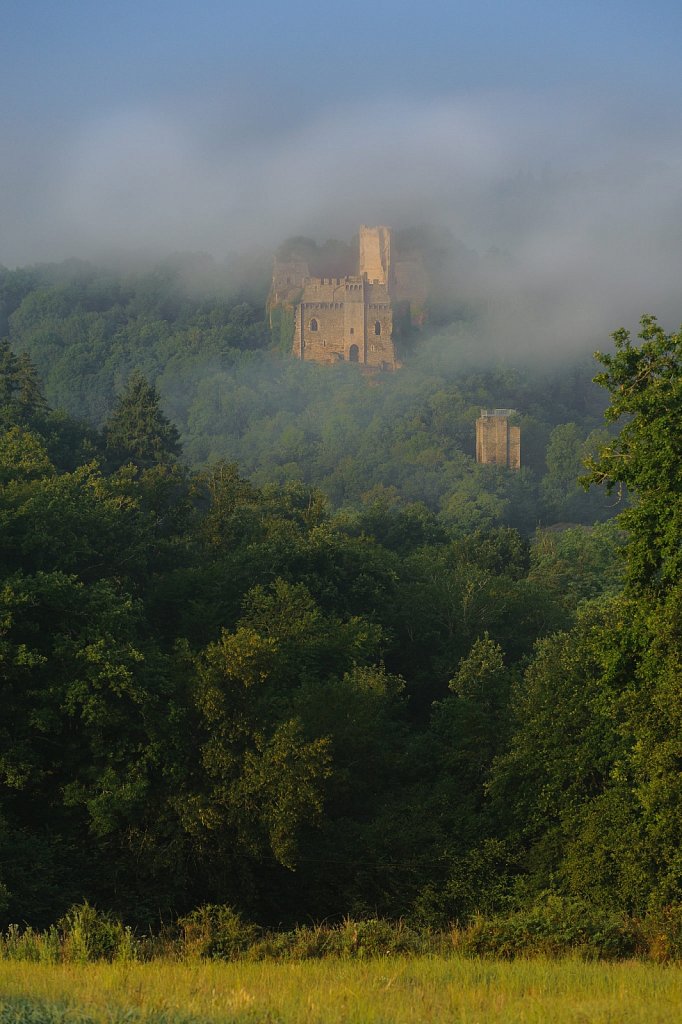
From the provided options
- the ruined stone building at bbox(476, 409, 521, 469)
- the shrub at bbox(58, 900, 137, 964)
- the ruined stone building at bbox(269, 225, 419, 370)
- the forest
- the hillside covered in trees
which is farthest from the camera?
the ruined stone building at bbox(269, 225, 419, 370)

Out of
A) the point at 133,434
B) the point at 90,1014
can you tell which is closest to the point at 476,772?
the point at 90,1014

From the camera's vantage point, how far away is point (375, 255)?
187 metres

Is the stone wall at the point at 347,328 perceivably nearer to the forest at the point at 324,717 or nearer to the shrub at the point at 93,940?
the forest at the point at 324,717

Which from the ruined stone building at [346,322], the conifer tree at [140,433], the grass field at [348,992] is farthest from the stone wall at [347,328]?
the grass field at [348,992]

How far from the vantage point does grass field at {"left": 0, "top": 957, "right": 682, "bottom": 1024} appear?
34.0 feet

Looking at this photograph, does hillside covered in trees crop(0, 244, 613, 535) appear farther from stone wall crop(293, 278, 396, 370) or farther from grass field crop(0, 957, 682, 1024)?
grass field crop(0, 957, 682, 1024)

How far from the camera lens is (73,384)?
568 ft

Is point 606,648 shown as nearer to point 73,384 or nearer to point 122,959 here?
point 122,959

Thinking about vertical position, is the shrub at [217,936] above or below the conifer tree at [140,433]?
below

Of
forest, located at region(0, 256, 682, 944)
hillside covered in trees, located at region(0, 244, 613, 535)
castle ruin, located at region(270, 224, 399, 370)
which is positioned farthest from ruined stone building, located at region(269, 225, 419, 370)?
forest, located at region(0, 256, 682, 944)

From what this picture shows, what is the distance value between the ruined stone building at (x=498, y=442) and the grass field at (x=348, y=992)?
134979mm

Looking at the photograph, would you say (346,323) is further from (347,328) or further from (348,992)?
(348,992)

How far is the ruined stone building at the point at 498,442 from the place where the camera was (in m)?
148

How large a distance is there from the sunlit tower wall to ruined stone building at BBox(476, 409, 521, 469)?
40.6 m
